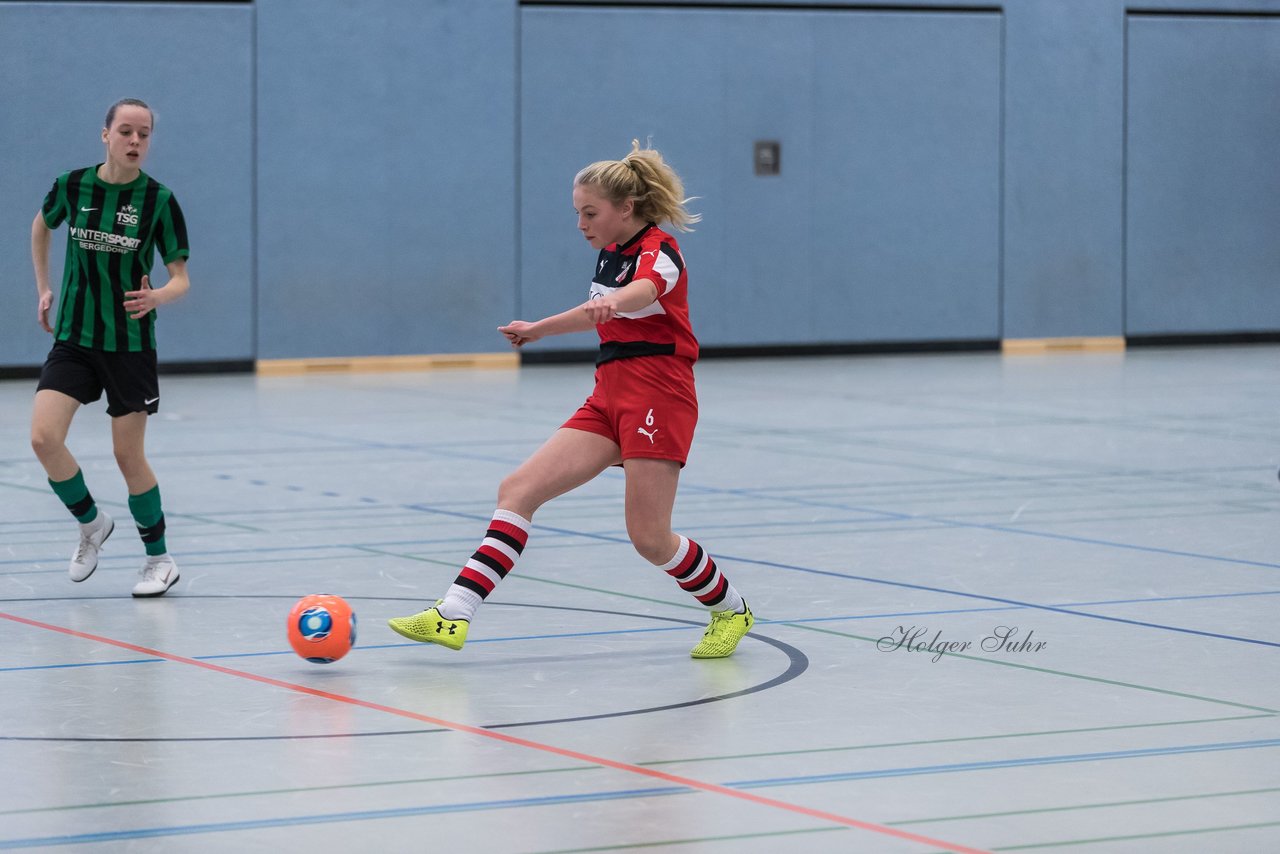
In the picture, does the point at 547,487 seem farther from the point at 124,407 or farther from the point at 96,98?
the point at 96,98

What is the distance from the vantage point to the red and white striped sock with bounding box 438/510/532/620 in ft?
19.9

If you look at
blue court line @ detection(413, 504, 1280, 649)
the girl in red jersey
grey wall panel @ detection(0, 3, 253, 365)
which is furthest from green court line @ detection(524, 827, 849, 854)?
grey wall panel @ detection(0, 3, 253, 365)

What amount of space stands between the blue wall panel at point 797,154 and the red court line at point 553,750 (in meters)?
14.1

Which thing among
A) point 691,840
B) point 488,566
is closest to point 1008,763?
point 691,840

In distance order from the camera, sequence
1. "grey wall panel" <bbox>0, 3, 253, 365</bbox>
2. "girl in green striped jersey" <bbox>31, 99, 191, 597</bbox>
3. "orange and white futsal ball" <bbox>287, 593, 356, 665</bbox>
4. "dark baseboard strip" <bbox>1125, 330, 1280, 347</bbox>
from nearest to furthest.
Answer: "orange and white futsal ball" <bbox>287, 593, 356, 665</bbox> < "girl in green striped jersey" <bbox>31, 99, 191, 597</bbox> < "grey wall panel" <bbox>0, 3, 253, 365</bbox> < "dark baseboard strip" <bbox>1125, 330, 1280, 347</bbox>

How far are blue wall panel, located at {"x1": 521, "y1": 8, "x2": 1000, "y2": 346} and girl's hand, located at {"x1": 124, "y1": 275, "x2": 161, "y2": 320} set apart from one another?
43.3 feet

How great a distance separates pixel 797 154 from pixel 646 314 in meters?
15.3

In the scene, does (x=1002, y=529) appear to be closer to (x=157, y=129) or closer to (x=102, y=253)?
(x=102, y=253)

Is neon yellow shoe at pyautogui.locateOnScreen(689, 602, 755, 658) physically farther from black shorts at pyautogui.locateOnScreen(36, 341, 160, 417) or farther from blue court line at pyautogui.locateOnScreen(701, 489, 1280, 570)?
blue court line at pyautogui.locateOnScreen(701, 489, 1280, 570)

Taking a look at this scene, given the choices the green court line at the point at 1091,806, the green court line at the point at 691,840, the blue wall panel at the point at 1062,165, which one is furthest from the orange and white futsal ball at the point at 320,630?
the blue wall panel at the point at 1062,165

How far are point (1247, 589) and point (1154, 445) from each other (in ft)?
17.5

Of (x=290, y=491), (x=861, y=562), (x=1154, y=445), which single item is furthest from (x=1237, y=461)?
(x=290, y=491)

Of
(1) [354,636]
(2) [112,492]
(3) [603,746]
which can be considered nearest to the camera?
(3) [603,746]

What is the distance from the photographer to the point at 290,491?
10414 mm
